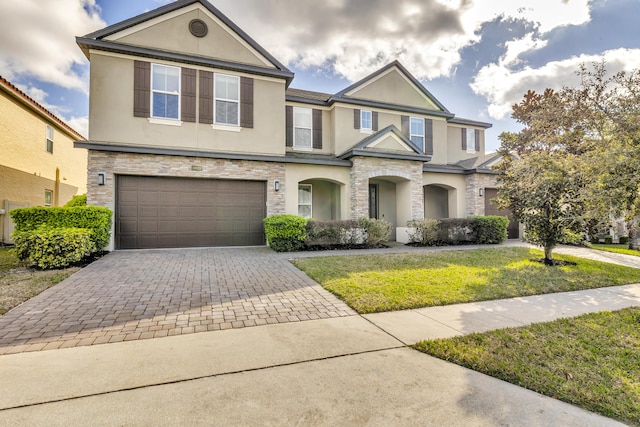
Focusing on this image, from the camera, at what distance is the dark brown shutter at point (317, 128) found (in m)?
14.3

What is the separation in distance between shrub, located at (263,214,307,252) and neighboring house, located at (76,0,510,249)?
154cm

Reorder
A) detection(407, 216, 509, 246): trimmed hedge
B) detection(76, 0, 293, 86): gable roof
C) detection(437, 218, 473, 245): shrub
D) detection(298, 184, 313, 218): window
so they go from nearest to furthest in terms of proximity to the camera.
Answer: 1. detection(76, 0, 293, 86): gable roof
2. detection(407, 216, 509, 246): trimmed hedge
3. detection(437, 218, 473, 245): shrub
4. detection(298, 184, 313, 218): window

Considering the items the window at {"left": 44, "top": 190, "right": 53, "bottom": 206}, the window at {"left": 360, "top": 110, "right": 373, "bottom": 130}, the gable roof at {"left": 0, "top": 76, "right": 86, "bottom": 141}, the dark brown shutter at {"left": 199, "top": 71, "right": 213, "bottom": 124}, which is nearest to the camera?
the dark brown shutter at {"left": 199, "top": 71, "right": 213, "bottom": 124}

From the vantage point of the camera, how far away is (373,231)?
38.9ft

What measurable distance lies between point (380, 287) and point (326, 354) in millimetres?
2910

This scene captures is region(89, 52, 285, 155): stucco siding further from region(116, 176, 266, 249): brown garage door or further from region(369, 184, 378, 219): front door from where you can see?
region(369, 184, 378, 219): front door

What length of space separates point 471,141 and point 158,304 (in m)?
18.4

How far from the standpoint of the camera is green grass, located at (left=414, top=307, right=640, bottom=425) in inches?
101

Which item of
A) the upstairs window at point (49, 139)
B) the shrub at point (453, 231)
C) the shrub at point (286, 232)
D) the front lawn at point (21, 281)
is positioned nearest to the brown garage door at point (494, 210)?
the shrub at point (453, 231)

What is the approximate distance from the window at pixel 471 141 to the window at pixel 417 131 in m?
3.68

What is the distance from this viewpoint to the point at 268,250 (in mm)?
10945

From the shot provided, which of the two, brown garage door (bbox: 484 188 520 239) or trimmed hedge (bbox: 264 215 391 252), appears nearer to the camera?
trimmed hedge (bbox: 264 215 391 252)

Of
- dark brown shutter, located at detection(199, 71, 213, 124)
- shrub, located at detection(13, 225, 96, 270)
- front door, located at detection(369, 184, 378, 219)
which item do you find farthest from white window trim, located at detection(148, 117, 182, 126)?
front door, located at detection(369, 184, 378, 219)

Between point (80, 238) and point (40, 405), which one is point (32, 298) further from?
point (40, 405)
